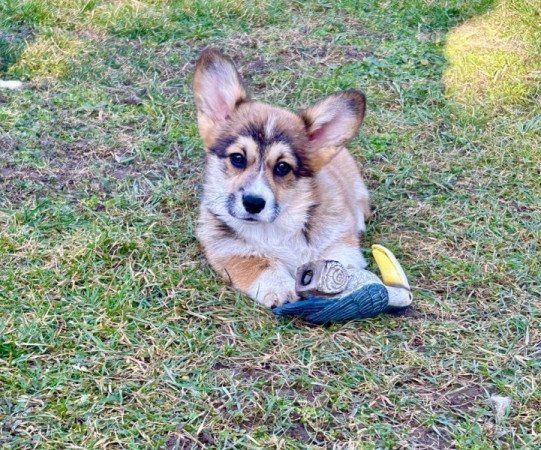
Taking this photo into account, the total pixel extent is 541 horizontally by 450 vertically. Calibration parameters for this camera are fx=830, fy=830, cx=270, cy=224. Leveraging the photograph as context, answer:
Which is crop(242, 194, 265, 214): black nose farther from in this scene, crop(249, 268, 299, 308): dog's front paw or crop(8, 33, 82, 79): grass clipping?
crop(8, 33, 82, 79): grass clipping

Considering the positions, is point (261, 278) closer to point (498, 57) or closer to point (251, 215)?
point (251, 215)

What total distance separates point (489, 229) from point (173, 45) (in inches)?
129

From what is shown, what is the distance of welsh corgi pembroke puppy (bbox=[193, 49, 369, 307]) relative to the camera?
4.12 metres

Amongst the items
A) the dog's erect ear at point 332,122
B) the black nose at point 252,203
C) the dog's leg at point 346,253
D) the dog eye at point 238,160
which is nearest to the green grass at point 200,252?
the dog's leg at point 346,253

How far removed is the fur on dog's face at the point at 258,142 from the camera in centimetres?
412

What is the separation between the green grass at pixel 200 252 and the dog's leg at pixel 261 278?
7 centimetres

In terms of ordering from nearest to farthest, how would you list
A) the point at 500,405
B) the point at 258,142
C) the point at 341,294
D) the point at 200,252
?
the point at 500,405 < the point at 341,294 < the point at 258,142 < the point at 200,252

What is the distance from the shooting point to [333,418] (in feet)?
10.8

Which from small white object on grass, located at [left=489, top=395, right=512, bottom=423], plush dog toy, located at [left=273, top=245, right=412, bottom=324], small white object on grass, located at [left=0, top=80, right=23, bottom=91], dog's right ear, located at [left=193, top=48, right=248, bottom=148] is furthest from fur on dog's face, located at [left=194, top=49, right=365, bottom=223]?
small white object on grass, located at [left=0, top=80, right=23, bottom=91]

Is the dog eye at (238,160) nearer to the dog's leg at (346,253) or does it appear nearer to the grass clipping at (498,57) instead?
the dog's leg at (346,253)

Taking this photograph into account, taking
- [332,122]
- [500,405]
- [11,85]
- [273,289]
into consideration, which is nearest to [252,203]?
[273,289]

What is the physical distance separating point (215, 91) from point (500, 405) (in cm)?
221

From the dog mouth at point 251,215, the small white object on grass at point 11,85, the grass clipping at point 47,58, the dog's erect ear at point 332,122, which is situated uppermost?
the dog's erect ear at point 332,122

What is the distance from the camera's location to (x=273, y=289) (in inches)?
159
